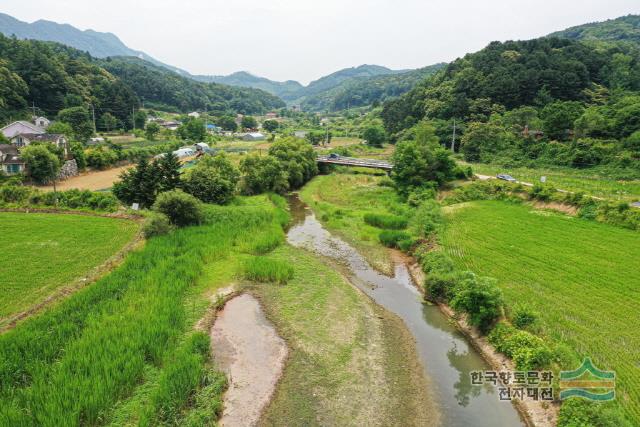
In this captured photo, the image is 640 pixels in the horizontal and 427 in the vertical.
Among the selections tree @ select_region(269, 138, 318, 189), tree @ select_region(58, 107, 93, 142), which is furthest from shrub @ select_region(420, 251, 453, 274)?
tree @ select_region(58, 107, 93, 142)

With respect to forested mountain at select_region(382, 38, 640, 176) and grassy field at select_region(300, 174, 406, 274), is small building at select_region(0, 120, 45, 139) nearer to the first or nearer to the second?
grassy field at select_region(300, 174, 406, 274)

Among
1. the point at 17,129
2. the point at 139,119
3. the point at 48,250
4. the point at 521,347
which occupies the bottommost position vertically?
the point at 521,347

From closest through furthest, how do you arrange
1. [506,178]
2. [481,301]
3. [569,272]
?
[481,301] → [569,272] → [506,178]

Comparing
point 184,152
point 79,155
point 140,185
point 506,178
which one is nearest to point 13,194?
point 140,185

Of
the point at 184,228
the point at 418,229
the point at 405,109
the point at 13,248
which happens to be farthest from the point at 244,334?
the point at 405,109

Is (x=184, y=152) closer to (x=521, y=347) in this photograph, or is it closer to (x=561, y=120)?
(x=561, y=120)

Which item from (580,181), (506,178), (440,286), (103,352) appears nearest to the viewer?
(103,352)

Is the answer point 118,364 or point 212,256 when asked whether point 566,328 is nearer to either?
point 118,364
